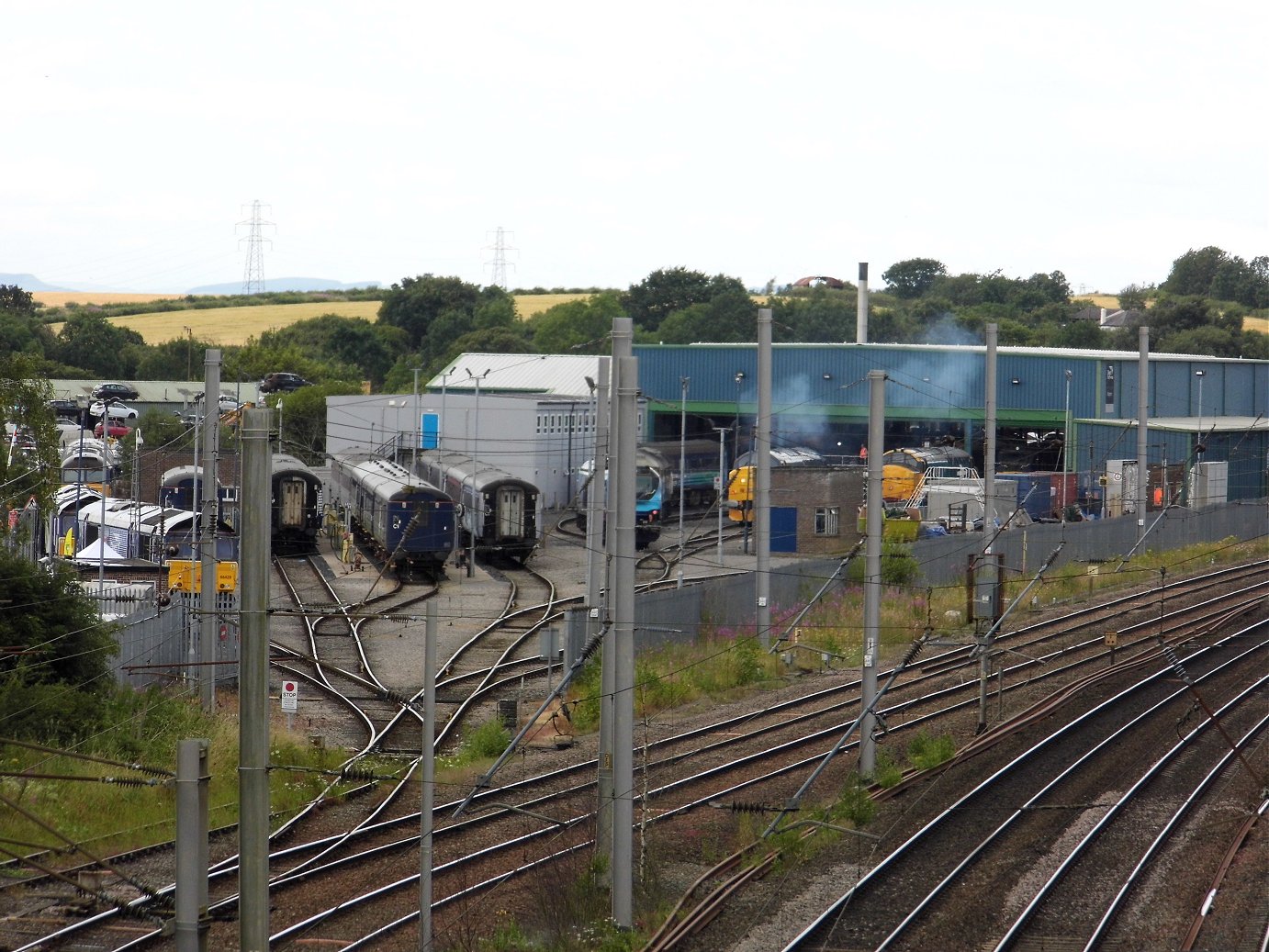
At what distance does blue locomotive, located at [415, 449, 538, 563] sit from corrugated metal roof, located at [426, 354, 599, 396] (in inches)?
795

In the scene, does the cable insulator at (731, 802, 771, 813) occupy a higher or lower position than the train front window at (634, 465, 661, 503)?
lower

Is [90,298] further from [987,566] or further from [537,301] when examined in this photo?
[987,566]

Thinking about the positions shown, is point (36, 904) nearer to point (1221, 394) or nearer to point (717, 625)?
point (717, 625)

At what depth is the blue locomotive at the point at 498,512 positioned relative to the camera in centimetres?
3447

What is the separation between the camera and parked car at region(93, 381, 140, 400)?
201 ft

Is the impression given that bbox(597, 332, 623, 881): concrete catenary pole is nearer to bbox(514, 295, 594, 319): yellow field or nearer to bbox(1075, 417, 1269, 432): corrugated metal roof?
bbox(1075, 417, 1269, 432): corrugated metal roof

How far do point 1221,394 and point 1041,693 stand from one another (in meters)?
35.3

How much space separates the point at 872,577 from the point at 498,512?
19.8 m

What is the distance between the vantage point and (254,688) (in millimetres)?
7973

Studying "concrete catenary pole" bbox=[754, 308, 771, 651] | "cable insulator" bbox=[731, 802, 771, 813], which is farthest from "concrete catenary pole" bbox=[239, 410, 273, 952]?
"concrete catenary pole" bbox=[754, 308, 771, 651]

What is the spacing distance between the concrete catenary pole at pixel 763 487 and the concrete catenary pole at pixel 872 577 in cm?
497

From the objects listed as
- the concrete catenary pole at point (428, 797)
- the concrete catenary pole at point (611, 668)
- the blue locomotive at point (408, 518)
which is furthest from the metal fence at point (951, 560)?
the concrete catenary pole at point (428, 797)

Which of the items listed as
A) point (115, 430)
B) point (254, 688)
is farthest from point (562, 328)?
point (254, 688)

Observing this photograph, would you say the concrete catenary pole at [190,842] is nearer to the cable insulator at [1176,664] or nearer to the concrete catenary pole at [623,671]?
the concrete catenary pole at [623,671]
